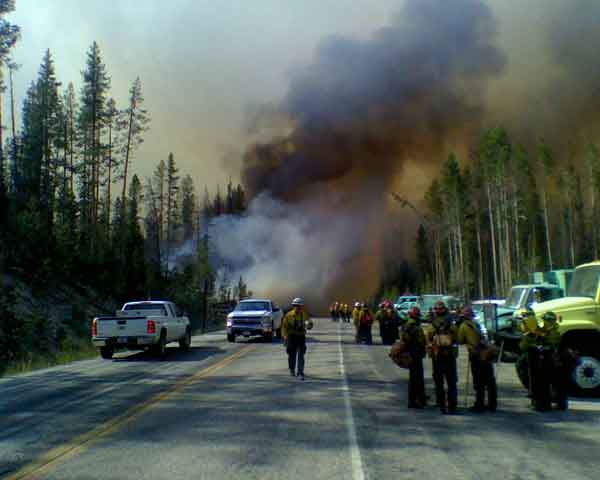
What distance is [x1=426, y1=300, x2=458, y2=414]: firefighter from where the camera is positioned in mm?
9656

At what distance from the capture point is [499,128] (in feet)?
198

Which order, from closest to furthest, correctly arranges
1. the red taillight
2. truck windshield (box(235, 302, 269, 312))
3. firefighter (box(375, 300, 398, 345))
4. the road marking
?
1. the road marking
2. the red taillight
3. firefighter (box(375, 300, 398, 345))
4. truck windshield (box(235, 302, 269, 312))

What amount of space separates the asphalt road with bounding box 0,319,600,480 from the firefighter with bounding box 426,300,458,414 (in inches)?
12.5

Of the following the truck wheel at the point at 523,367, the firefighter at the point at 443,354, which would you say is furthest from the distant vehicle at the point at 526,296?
the firefighter at the point at 443,354

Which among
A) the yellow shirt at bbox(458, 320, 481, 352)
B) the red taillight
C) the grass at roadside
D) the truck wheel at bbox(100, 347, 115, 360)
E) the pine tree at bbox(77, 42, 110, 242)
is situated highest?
the pine tree at bbox(77, 42, 110, 242)

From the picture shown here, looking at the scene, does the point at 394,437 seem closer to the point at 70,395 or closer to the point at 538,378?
the point at 538,378

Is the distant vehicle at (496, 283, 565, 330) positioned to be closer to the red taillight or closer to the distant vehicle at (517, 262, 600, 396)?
the distant vehicle at (517, 262, 600, 396)

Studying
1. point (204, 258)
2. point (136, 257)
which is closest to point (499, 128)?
point (204, 258)

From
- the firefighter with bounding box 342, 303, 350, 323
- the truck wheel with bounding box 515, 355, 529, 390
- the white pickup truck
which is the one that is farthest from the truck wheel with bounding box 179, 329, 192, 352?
the firefighter with bounding box 342, 303, 350, 323

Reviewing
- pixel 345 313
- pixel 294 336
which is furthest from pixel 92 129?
pixel 294 336

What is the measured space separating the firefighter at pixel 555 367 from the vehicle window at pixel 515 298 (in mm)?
11469

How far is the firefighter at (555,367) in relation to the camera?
33.3ft

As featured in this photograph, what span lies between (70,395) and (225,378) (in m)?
3.49

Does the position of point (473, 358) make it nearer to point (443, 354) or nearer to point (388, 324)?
point (443, 354)
